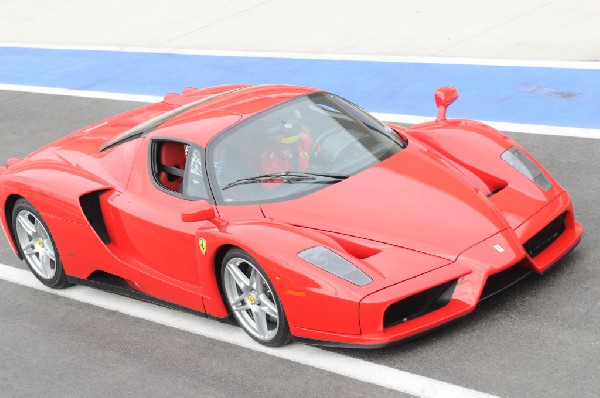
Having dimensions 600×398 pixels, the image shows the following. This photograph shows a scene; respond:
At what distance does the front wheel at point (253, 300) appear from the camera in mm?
6387

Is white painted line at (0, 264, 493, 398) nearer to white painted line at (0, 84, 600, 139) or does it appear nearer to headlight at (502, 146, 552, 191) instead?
headlight at (502, 146, 552, 191)

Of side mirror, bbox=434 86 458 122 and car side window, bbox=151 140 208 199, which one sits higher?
car side window, bbox=151 140 208 199

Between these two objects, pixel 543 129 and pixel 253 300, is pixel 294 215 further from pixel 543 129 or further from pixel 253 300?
pixel 543 129

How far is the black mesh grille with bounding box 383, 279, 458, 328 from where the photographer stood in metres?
6.02

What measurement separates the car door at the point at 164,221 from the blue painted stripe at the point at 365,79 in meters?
4.15

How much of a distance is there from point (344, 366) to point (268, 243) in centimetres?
80

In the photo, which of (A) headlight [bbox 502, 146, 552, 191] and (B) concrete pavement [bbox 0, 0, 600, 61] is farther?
(B) concrete pavement [bbox 0, 0, 600, 61]

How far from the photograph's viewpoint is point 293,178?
6.89m

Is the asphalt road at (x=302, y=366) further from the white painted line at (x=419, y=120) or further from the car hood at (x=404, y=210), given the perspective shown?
the white painted line at (x=419, y=120)

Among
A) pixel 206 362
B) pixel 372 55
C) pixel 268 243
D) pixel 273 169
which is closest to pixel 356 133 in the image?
pixel 273 169

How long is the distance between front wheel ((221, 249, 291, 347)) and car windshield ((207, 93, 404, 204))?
1.57 feet

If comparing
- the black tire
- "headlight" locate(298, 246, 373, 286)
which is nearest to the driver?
"headlight" locate(298, 246, 373, 286)

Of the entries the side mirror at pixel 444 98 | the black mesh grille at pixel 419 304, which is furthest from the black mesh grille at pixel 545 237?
the side mirror at pixel 444 98

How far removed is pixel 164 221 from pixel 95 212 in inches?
32.4
